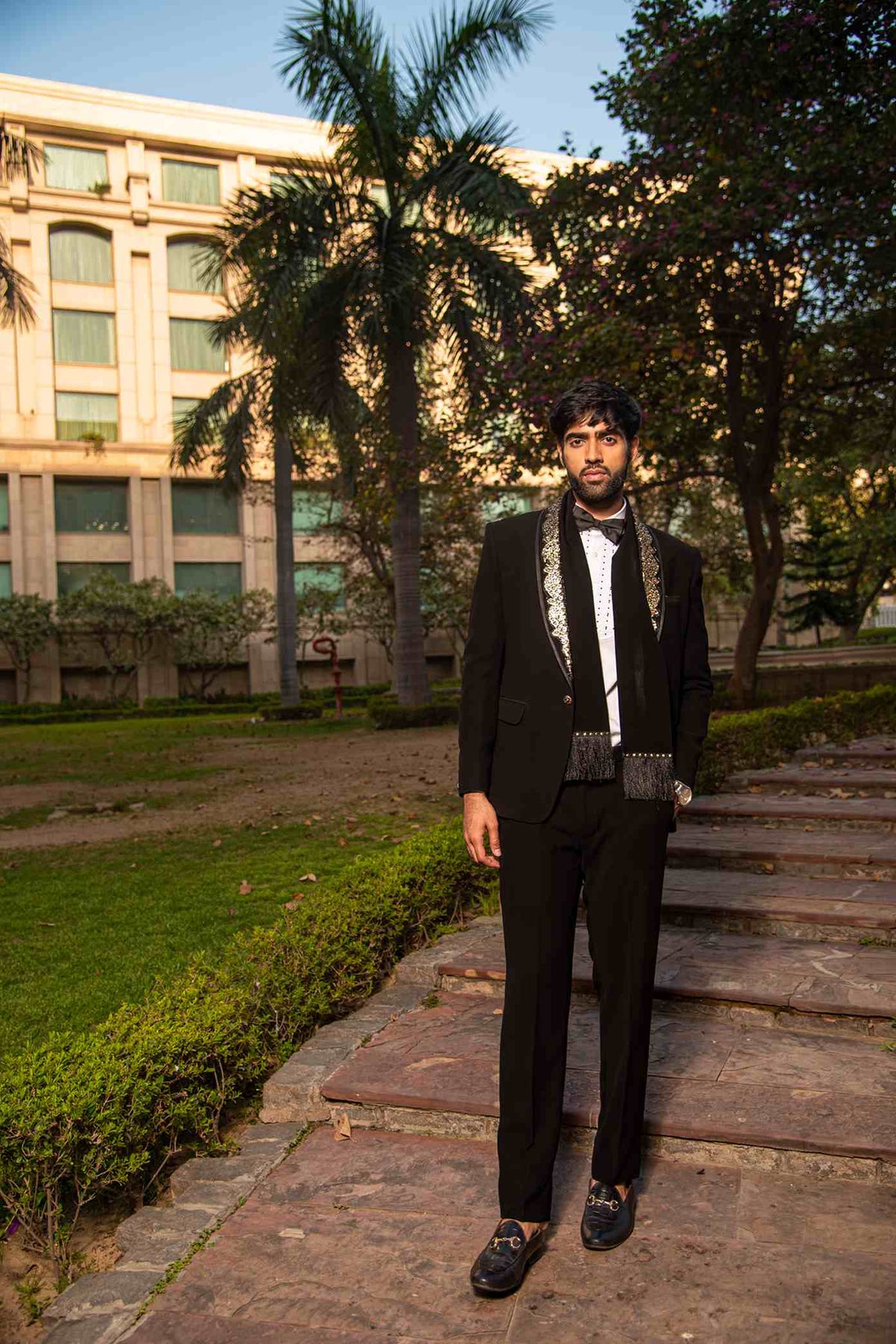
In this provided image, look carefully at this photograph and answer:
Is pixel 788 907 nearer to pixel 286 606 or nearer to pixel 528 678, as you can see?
pixel 528 678

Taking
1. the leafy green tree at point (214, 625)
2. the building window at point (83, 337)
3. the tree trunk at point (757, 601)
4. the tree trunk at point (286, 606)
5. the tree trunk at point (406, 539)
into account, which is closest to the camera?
the tree trunk at point (757, 601)

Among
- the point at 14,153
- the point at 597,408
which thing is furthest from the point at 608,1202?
the point at 14,153

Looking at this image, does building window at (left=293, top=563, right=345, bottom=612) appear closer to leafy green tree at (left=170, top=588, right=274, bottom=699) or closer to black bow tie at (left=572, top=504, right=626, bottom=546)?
leafy green tree at (left=170, top=588, right=274, bottom=699)

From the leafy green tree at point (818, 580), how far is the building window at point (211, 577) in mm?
20966

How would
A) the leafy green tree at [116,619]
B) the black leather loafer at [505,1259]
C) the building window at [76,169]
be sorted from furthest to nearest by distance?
the building window at [76,169] → the leafy green tree at [116,619] → the black leather loafer at [505,1259]

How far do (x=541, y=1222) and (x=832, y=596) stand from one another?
4360 cm

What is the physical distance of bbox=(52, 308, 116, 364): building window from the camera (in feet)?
141

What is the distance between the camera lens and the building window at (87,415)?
43.2m

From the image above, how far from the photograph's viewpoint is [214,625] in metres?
41.8

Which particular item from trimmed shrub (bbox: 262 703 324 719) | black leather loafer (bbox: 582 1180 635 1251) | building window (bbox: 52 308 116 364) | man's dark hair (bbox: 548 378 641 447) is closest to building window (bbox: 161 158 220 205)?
building window (bbox: 52 308 116 364)

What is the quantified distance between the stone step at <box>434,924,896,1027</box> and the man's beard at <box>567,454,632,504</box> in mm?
1870

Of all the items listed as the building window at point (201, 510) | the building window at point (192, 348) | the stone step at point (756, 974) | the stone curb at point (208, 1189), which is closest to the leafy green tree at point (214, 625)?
the building window at point (201, 510)

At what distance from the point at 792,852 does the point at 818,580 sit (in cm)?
3928

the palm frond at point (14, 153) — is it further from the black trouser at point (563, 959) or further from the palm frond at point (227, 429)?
the black trouser at point (563, 959)
